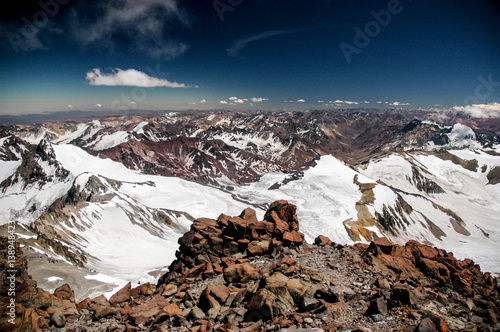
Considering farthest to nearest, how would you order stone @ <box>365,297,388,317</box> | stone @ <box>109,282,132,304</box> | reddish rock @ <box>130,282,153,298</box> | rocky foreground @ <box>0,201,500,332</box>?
reddish rock @ <box>130,282,153,298</box> < stone @ <box>109,282,132,304</box> < stone @ <box>365,297,388,317</box> < rocky foreground @ <box>0,201,500,332</box>

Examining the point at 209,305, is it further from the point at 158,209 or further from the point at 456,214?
the point at 456,214

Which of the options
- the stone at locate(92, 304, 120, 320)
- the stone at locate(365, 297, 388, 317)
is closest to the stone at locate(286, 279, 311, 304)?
the stone at locate(365, 297, 388, 317)

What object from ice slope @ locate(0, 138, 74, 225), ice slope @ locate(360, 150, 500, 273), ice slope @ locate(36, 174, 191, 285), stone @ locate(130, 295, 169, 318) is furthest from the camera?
ice slope @ locate(360, 150, 500, 273)

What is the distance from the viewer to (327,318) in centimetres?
1054

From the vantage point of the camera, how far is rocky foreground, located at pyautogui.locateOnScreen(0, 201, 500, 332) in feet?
34.8

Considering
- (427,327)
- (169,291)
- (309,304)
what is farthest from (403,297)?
(169,291)

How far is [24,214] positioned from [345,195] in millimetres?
152008

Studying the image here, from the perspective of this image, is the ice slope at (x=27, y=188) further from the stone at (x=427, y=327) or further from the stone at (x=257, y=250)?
the stone at (x=427, y=327)

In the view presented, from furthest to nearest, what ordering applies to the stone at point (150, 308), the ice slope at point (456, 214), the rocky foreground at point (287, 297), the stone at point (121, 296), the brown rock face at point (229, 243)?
the ice slope at point (456, 214), the brown rock face at point (229, 243), the stone at point (121, 296), the stone at point (150, 308), the rocky foreground at point (287, 297)

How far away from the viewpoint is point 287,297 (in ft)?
39.1

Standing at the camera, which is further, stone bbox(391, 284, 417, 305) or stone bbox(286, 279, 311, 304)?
stone bbox(286, 279, 311, 304)

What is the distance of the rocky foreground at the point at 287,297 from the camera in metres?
10.6

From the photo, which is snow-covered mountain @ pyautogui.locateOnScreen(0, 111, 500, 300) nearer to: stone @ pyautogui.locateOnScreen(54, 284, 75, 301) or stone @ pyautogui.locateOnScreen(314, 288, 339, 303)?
stone @ pyautogui.locateOnScreen(54, 284, 75, 301)

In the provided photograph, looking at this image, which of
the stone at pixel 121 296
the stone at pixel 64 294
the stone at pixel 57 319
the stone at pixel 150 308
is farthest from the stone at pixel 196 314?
the stone at pixel 64 294
